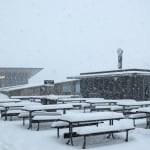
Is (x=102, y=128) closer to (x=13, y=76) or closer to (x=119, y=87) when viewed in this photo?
(x=119, y=87)

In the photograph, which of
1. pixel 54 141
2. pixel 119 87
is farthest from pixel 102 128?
pixel 119 87

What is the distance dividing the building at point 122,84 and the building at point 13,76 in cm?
1904

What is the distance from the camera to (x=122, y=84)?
27.5m

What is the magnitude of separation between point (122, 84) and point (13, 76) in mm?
23719

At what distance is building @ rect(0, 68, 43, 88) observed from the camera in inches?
1848

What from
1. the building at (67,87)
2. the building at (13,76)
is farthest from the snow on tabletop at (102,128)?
the building at (13,76)

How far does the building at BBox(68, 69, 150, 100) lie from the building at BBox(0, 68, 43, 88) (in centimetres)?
1904

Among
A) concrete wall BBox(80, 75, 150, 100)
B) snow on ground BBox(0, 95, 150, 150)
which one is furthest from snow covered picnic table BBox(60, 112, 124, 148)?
concrete wall BBox(80, 75, 150, 100)

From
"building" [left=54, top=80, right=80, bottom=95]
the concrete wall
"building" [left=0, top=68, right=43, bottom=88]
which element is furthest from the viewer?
"building" [left=0, top=68, right=43, bottom=88]

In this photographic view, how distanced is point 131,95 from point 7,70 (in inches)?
964

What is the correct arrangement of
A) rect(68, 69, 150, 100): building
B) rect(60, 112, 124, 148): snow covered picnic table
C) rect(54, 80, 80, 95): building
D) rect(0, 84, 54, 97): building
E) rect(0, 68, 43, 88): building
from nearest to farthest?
rect(60, 112, 124, 148): snow covered picnic table < rect(68, 69, 150, 100): building < rect(0, 84, 54, 97): building < rect(54, 80, 80, 95): building < rect(0, 68, 43, 88): building

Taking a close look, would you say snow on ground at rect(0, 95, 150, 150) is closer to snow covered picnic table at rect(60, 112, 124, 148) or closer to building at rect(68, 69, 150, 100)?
snow covered picnic table at rect(60, 112, 124, 148)

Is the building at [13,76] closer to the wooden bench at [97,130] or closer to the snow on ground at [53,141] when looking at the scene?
the snow on ground at [53,141]

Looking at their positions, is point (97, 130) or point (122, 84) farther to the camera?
point (122, 84)
